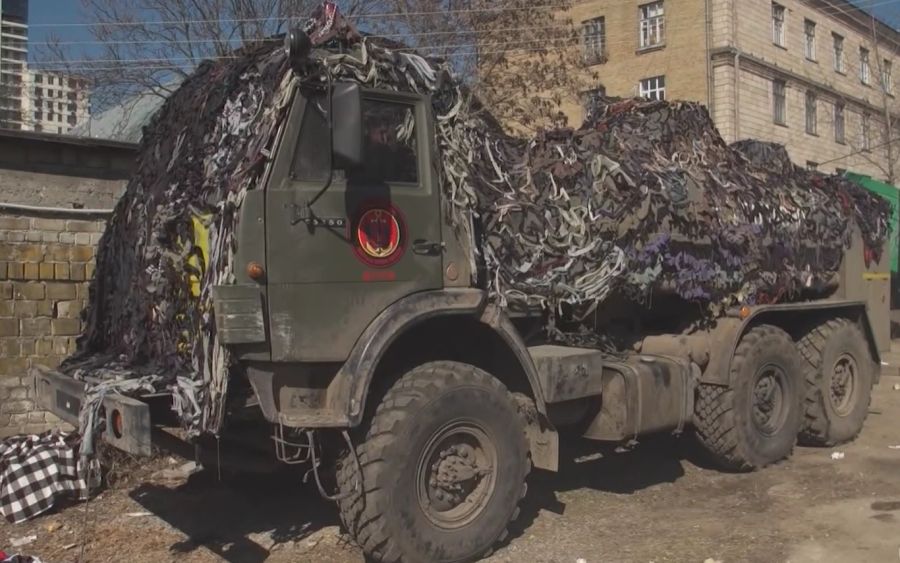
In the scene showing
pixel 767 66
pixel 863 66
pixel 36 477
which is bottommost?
pixel 36 477

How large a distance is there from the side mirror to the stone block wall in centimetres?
387

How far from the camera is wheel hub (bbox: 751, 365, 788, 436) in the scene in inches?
280

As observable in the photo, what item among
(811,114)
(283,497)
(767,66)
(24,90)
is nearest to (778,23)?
(767,66)

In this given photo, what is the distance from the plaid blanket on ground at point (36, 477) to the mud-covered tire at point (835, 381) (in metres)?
6.23

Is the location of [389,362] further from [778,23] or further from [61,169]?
[778,23]

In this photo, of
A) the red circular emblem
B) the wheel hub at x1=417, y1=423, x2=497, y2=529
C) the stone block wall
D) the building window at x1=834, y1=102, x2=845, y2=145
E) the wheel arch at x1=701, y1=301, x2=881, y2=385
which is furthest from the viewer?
the building window at x1=834, y1=102, x2=845, y2=145

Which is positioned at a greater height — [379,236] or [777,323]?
[379,236]

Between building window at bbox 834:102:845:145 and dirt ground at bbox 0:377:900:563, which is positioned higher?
building window at bbox 834:102:845:145

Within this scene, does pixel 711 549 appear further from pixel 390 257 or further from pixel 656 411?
pixel 390 257

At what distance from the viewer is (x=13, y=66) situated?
15.0 metres

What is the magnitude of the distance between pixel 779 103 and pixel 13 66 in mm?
29750

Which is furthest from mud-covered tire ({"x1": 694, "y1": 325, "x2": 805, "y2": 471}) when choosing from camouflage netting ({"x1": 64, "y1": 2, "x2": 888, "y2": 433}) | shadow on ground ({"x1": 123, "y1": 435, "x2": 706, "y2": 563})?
shadow on ground ({"x1": 123, "y1": 435, "x2": 706, "y2": 563})

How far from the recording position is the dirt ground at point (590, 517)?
530 cm

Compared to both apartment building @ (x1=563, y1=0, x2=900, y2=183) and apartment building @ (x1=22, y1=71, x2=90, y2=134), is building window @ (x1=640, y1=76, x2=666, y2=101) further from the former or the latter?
apartment building @ (x1=22, y1=71, x2=90, y2=134)
